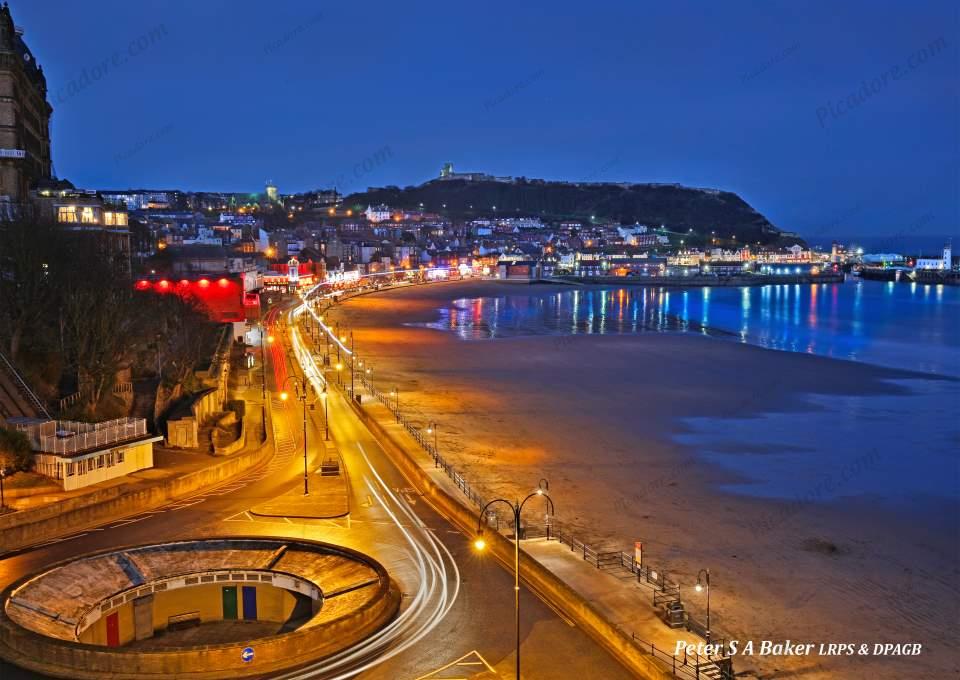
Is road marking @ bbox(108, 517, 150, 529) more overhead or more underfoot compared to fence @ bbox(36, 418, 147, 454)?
more underfoot

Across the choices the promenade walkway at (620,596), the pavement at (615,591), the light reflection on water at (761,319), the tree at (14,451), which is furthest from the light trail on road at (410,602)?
the light reflection on water at (761,319)

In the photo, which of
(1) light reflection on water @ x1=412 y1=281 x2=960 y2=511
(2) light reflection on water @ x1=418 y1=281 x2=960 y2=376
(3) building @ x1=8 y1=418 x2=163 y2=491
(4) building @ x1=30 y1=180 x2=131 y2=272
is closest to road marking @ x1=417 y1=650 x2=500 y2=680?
(3) building @ x1=8 y1=418 x2=163 y2=491

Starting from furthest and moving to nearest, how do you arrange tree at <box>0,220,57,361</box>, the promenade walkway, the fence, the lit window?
the lit window, tree at <box>0,220,57,361</box>, the fence, the promenade walkway

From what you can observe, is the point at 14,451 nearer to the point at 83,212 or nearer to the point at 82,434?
the point at 82,434

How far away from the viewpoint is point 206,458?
2122cm

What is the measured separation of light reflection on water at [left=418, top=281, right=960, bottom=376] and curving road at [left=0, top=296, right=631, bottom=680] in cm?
3647

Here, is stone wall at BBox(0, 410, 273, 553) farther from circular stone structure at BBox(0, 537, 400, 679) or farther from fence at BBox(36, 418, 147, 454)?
circular stone structure at BBox(0, 537, 400, 679)

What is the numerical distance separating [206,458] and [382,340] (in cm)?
3439

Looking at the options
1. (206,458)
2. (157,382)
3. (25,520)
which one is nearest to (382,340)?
(157,382)

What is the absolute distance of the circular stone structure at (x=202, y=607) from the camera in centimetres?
1095

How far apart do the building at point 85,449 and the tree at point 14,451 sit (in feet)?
0.58

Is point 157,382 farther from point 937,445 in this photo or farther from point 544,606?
point 937,445

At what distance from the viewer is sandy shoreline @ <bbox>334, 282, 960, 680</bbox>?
14062 millimetres

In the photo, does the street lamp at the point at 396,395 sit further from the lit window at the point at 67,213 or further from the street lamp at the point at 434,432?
the lit window at the point at 67,213
